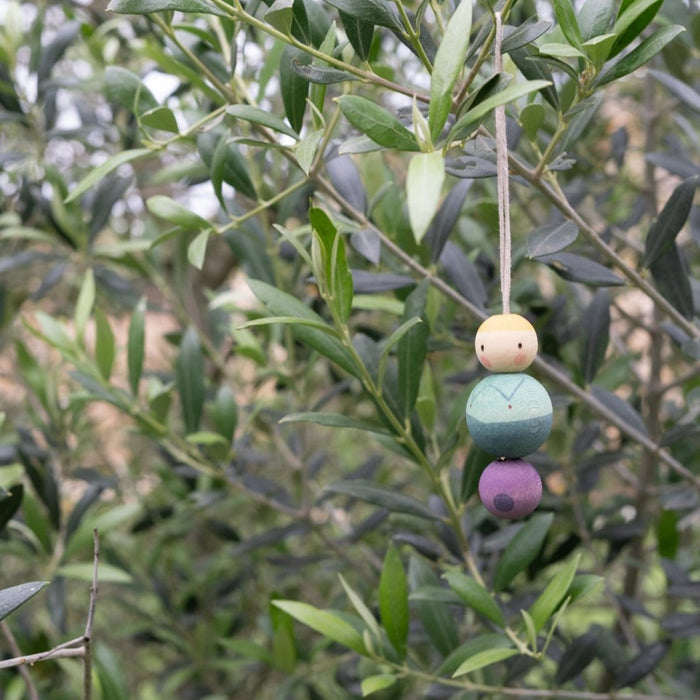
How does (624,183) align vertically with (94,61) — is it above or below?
below

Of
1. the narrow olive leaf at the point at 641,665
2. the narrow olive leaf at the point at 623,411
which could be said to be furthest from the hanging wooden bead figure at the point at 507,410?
the narrow olive leaf at the point at 641,665

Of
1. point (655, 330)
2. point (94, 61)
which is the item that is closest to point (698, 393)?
point (655, 330)

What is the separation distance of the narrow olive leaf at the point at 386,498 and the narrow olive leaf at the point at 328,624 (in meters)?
0.14

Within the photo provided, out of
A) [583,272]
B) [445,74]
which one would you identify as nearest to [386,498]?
[583,272]

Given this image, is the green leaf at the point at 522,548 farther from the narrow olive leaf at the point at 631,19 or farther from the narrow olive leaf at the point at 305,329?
the narrow olive leaf at the point at 631,19

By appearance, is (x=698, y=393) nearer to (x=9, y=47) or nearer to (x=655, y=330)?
(x=655, y=330)

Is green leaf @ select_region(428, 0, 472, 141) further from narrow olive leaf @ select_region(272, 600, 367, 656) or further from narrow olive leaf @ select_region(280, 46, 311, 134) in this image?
narrow olive leaf @ select_region(272, 600, 367, 656)

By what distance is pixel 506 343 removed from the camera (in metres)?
0.58

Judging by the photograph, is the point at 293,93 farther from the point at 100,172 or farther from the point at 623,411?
the point at 623,411

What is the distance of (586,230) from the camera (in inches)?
30.9

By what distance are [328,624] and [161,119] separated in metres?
0.57

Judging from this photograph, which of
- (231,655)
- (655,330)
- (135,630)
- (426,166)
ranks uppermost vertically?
(426,166)

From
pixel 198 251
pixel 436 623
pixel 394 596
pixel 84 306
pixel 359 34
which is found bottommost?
pixel 436 623

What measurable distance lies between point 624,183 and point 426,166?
111 cm
